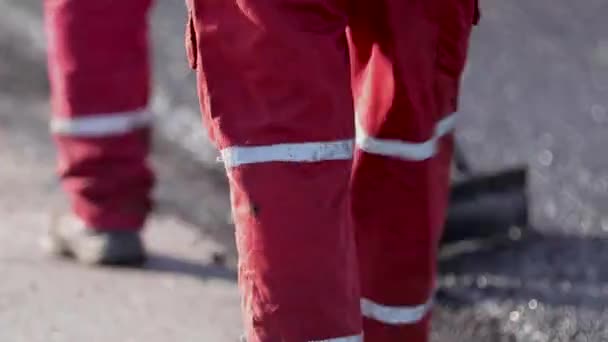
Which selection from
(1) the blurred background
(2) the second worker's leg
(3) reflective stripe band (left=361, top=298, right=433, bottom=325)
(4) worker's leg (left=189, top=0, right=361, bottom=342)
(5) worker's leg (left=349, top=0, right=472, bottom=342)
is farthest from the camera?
(2) the second worker's leg

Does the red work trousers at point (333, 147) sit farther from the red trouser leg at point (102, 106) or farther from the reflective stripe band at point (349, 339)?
the red trouser leg at point (102, 106)

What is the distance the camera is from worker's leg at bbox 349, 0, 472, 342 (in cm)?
201

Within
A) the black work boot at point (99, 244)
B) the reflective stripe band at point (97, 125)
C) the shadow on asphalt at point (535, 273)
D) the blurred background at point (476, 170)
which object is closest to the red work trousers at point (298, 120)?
the blurred background at point (476, 170)

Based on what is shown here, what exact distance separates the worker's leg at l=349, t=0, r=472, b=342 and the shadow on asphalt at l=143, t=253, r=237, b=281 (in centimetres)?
76

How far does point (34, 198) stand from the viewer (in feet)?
11.2

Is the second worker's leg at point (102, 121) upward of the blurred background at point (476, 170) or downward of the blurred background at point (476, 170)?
upward

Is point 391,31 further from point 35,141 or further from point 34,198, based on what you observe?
point 35,141

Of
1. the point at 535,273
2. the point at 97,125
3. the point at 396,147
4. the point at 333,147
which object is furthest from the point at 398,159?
the point at 97,125

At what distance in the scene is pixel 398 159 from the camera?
2119 mm

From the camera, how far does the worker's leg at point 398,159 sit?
201 cm

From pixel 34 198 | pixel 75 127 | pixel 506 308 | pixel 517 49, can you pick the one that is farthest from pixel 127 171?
pixel 517 49

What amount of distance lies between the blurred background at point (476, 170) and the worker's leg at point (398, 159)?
1.53 feet

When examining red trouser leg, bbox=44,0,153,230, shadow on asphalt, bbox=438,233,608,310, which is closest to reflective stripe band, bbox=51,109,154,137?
red trouser leg, bbox=44,0,153,230

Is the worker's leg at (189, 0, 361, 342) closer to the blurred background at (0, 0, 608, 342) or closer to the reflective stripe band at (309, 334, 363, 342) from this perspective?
the reflective stripe band at (309, 334, 363, 342)
